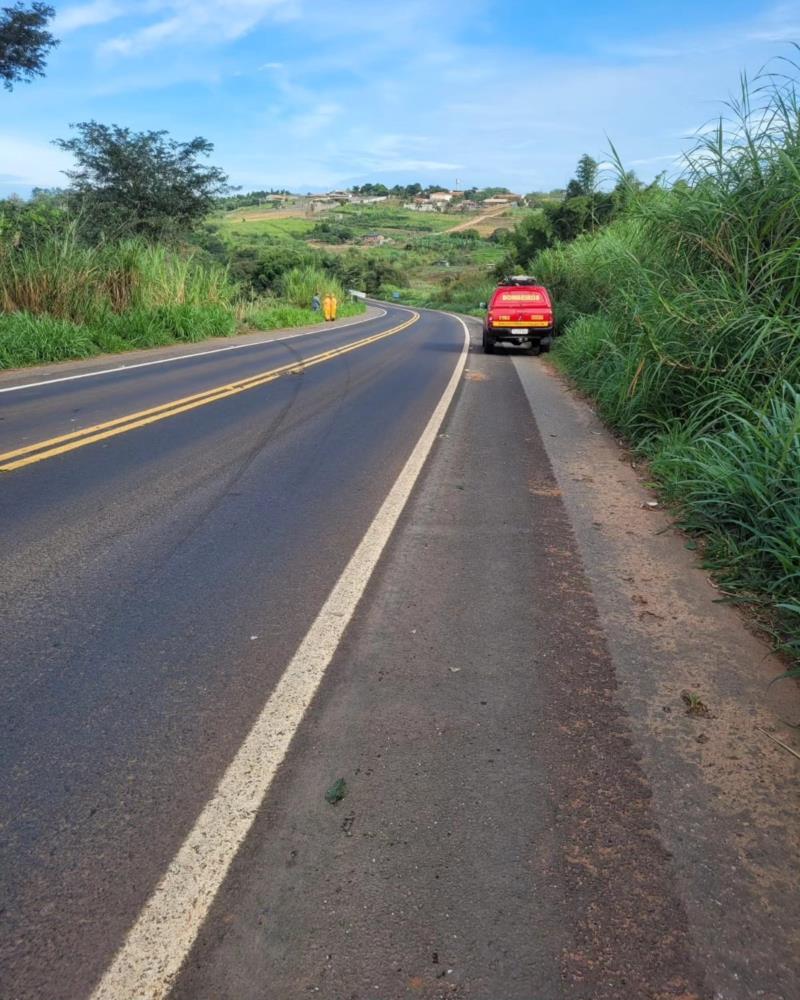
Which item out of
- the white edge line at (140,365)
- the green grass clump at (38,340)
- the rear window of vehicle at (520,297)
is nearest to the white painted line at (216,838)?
the white edge line at (140,365)

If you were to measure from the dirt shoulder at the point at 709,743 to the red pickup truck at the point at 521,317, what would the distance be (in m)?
13.8

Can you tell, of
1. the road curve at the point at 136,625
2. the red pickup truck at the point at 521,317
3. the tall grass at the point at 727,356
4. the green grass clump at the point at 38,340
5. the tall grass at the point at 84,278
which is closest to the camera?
the road curve at the point at 136,625

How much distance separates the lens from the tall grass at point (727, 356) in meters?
4.48

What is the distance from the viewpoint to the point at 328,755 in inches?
104

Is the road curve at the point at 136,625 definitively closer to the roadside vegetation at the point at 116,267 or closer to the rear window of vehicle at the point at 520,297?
the roadside vegetation at the point at 116,267

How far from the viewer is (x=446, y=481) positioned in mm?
6441

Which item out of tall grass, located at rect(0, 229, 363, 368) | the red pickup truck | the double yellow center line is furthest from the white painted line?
the red pickup truck

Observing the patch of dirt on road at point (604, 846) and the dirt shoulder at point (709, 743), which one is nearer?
the patch of dirt on road at point (604, 846)

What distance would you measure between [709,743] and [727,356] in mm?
4685

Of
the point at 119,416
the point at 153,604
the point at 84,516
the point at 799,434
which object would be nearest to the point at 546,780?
the point at 153,604

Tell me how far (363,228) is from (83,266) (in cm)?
14099

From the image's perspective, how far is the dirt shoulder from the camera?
1.96 m

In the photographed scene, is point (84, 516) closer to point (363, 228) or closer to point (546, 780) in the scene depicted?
point (546, 780)

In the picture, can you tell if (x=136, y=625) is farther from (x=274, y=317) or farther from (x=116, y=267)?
(x=274, y=317)
